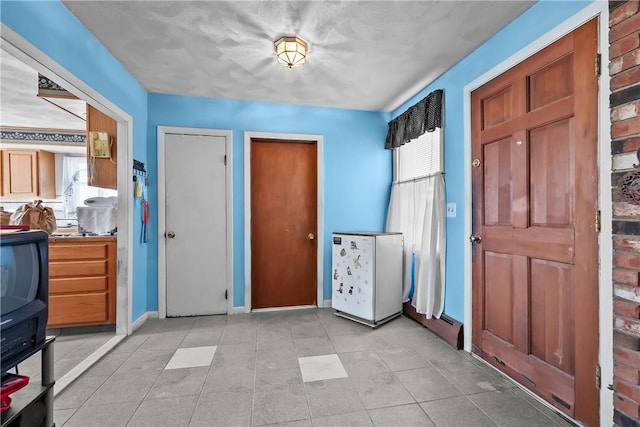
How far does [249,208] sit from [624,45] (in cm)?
303

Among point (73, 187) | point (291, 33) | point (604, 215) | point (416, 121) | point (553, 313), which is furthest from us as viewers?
point (73, 187)

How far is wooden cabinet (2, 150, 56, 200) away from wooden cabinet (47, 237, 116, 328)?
9.45 feet

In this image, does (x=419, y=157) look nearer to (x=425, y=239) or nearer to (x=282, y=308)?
(x=425, y=239)

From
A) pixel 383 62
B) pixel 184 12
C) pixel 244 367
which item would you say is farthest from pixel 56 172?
pixel 383 62

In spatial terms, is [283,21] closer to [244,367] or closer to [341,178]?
[341,178]

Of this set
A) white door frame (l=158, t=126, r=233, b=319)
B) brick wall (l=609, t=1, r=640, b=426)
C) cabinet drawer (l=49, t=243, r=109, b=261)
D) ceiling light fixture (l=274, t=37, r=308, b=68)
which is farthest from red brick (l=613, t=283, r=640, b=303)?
cabinet drawer (l=49, t=243, r=109, b=261)

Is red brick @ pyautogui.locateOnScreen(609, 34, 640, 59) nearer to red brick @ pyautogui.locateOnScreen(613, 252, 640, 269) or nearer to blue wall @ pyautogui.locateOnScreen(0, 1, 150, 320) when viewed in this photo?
red brick @ pyautogui.locateOnScreen(613, 252, 640, 269)

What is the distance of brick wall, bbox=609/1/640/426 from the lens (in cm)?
123

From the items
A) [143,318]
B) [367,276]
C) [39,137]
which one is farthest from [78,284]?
[39,137]

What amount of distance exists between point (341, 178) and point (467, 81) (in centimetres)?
165

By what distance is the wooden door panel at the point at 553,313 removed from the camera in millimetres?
1569

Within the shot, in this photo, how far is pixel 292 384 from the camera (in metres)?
1.86

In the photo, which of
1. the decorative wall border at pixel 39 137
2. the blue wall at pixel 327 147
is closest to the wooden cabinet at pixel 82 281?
the blue wall at pixel 327 147

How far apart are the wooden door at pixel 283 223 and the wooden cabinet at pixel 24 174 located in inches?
150
